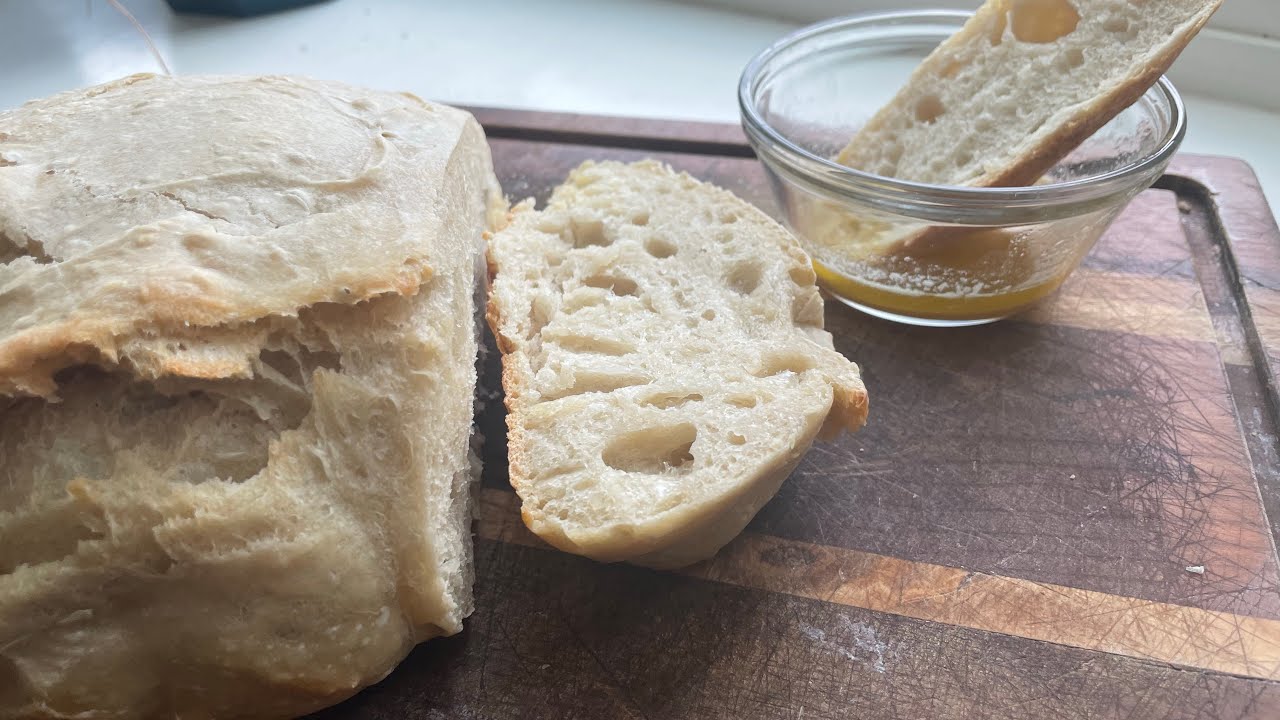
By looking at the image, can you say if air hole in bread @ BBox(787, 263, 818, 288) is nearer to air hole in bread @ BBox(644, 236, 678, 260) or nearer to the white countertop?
air hole in bread @ BBox(644, 236, 678, 260)

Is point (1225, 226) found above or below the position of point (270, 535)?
below

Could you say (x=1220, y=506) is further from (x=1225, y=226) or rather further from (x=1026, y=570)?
(x=1225, y=226)

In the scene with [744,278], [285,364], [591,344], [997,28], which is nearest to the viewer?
[285,364]

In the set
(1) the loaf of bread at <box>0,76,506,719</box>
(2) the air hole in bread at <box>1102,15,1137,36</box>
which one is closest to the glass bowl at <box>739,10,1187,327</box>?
(2) the air hole in bread at <box>1102,15,1137,36</box>

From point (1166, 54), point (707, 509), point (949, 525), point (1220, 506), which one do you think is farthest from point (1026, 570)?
point (1166, 54)

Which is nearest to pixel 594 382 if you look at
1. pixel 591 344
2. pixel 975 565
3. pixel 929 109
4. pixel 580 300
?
pixel 591 344

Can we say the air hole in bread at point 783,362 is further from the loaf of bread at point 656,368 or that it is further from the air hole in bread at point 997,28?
the air hole in bread at point 997,28

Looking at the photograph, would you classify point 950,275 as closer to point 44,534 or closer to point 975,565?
point 975,565
